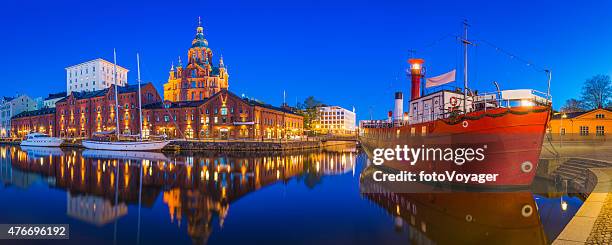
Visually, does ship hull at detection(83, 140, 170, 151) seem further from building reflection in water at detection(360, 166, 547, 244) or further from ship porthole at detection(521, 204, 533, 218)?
ship porthole at detection(521, 204, 533, 218)

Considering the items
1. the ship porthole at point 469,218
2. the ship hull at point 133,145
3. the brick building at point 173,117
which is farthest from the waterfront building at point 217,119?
the ship porthole at point 469,218

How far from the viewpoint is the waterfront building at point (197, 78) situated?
325 feet

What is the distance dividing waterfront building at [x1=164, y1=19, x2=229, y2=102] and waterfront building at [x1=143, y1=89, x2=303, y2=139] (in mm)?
20725

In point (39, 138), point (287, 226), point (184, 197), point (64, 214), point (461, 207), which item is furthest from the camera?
point (39, 138)

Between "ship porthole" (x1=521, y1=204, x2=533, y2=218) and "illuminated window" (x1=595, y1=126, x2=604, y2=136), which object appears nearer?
"ship porthole" (x1=521, y1=204, x2=533, y2=218)

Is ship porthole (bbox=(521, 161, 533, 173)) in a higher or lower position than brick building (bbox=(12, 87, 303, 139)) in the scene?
lower

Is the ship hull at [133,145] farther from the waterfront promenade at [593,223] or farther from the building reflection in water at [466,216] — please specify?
the waterfront promenade at [593,223]

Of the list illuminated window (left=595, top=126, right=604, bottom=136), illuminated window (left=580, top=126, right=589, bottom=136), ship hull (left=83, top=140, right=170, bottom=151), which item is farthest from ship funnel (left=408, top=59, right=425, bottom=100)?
ship hull (left=83, top=140, right=170, bottom=151)

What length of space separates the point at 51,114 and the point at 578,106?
141 metres

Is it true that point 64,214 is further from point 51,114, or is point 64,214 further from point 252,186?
point 51,114

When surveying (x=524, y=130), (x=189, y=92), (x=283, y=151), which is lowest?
(x=283, y=151)

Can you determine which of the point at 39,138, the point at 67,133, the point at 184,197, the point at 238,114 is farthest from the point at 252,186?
the point at 67,133

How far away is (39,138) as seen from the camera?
7494 centimetres

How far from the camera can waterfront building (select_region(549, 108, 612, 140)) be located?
155ft
